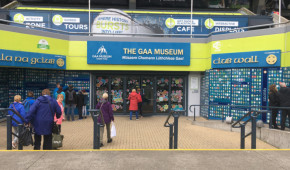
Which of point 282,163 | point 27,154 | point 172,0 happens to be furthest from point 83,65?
point 172,0

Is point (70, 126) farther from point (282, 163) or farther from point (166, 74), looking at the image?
point (282, 163)

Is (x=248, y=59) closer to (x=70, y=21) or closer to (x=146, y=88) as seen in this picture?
(x=146, y=88)

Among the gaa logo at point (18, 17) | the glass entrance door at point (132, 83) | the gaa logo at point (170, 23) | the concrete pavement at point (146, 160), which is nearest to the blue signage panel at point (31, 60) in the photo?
the glass entrance door at point (132, 83)

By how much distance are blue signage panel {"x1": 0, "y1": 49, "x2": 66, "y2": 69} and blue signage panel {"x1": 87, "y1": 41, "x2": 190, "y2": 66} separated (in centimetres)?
182

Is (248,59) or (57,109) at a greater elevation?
(248,59)

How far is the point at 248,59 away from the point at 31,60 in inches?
369

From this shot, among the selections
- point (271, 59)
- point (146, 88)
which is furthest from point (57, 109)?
point (271, 59)

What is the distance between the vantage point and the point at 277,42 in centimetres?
912

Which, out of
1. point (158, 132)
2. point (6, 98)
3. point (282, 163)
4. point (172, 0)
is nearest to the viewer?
point (282, 163)

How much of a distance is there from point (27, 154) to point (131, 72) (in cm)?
797

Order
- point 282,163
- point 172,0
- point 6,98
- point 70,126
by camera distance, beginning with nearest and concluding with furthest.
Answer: point 282,163 < point 70,126 < point 6,98 < point 172,0

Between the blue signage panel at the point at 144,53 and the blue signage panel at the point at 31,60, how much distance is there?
1.82 meters

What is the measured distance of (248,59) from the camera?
9914 mm

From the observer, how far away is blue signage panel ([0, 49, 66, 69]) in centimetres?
935
